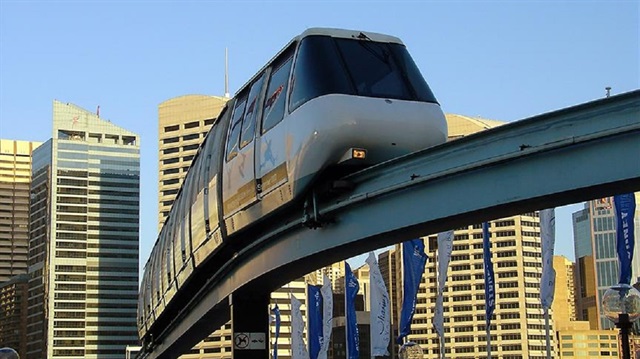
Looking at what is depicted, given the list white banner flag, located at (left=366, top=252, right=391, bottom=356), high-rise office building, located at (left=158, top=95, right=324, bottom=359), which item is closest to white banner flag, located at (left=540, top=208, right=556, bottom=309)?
white banner flag, located at (left=366, top=252, right=391, bottom=356)

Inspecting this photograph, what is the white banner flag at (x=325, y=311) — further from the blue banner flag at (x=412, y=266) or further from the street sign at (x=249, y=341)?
the street sign at (x=249, y=341)

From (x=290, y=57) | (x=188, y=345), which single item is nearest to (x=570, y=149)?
(x=290, y=57)

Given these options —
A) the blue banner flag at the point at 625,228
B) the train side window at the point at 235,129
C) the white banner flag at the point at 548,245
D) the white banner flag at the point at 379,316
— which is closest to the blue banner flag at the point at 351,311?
the white banner flag at the point at 379,316

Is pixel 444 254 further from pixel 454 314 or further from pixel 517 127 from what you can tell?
pixel 454 314

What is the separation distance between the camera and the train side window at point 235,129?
63.7ft

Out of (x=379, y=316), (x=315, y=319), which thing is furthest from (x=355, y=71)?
(x=315, y=319)

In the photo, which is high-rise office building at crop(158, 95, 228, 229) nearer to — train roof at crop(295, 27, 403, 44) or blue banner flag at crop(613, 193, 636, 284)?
blue banner flag at crop(613, 193, 636, 284)

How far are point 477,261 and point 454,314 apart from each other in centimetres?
1157

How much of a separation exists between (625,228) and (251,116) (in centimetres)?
1381

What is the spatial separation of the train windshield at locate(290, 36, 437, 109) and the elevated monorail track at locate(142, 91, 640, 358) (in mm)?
1497

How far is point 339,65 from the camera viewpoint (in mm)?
16859

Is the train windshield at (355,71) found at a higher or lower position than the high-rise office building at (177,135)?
lower

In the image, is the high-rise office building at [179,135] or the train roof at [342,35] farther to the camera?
the high-rise office building at [179,135]

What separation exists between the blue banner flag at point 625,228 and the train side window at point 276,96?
1337 cm
